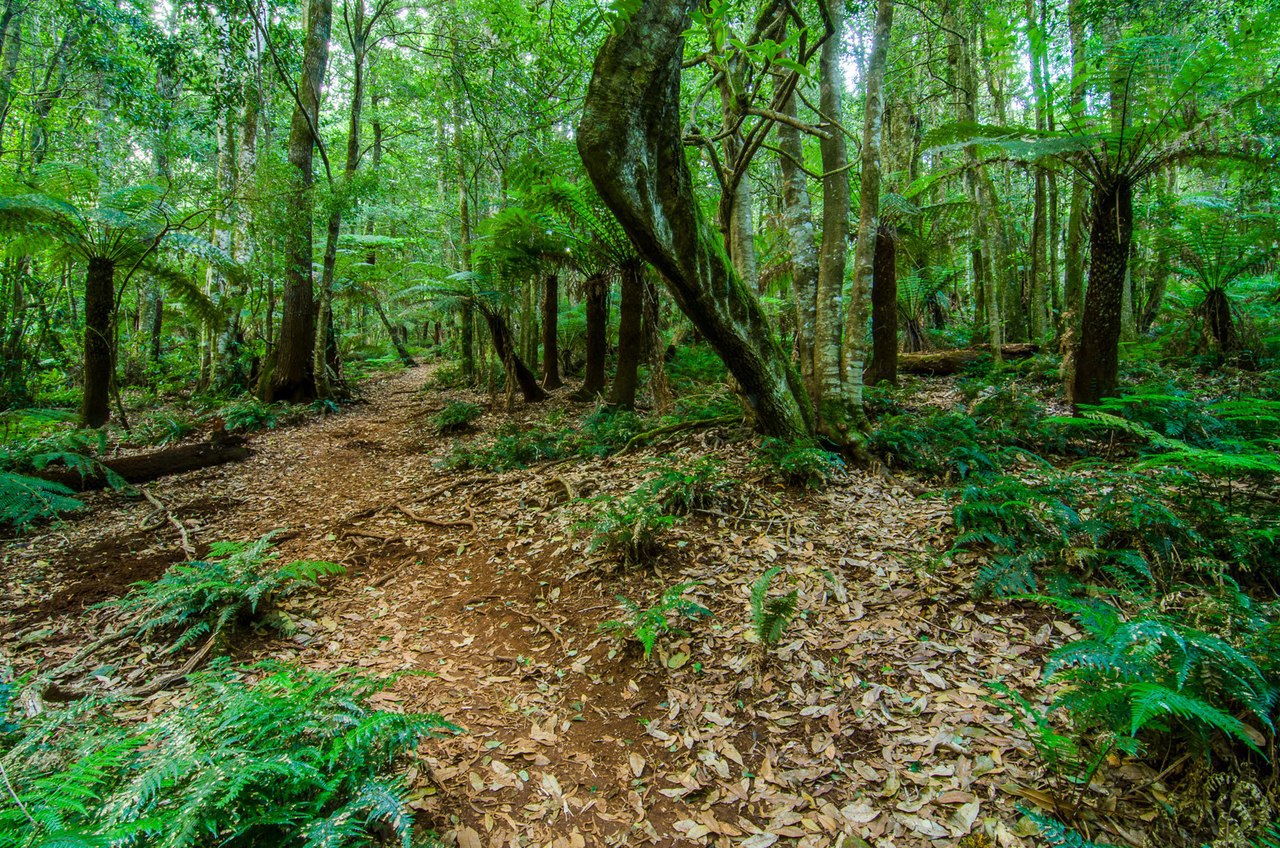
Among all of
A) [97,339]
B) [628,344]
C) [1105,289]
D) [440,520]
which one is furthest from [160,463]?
[1105,289]

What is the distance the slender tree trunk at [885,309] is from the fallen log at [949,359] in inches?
51.4

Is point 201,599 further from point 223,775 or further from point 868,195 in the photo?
point 868,195

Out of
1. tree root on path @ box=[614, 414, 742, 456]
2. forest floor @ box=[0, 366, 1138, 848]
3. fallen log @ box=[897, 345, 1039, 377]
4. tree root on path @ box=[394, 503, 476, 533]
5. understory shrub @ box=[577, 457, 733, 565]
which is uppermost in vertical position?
fallen log @ box=[897, 345, 1039, 377]

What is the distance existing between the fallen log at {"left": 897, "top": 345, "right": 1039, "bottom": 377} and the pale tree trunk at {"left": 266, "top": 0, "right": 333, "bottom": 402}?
9857mm

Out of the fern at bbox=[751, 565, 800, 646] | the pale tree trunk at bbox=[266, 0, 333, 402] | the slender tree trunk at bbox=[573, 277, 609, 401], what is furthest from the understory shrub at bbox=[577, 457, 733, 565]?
the pale tree trunk at bbox=[266, 0, 333, 402]

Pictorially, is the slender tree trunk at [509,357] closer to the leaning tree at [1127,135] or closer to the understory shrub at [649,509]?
the understory shrub at [649,509]

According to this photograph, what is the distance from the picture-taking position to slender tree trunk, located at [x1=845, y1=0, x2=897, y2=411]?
439cm

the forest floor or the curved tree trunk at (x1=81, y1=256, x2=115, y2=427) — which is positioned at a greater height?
the curved tree trunk at (x1=81, y1=256, x2=115, y2=427)

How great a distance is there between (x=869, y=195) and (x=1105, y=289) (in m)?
2.60

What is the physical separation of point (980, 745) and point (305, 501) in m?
5.79

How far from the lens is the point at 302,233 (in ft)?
27.0

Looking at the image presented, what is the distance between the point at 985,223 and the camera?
25.8 ft

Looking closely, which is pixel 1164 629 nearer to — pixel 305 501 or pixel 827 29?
pixel 827 29

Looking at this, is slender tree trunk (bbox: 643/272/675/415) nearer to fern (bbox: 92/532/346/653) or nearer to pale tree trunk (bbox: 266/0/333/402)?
fern (bbox: 92/532/346/653)
